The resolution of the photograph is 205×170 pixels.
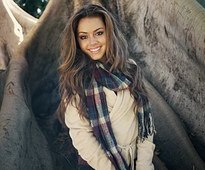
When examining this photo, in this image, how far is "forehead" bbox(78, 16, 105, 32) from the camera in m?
2.61

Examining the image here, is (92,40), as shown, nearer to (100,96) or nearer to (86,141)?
(100,96)

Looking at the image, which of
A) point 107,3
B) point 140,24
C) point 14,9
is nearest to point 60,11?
point 107,3

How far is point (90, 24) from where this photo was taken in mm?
2607

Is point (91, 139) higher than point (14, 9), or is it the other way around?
point (14, 9)

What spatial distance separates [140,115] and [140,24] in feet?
5.20

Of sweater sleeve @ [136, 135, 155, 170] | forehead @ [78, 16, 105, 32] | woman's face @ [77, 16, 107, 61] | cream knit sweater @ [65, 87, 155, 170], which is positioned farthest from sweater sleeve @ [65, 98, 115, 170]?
forehead @ [78, 16, 105, 32]

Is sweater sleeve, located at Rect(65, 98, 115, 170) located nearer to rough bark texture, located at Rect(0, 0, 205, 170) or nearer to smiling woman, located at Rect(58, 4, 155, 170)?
smiling woman, located at Rect(58, 4, 155, 170)

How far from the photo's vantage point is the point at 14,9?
5633 millimetres

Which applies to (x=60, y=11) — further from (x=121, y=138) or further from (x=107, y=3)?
(x=121, y=138)

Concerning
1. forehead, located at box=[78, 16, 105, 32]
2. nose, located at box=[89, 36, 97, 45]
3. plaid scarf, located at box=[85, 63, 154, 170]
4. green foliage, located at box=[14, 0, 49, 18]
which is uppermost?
forehead, located at box=[78, 16, 105, 32]

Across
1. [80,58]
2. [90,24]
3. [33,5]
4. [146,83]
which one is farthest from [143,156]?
[33,5]

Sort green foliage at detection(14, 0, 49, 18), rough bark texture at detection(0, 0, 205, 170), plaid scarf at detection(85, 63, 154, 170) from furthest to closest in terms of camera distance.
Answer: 1. green foliage at detection(14, 0, 49, 18)
2. rough bark texture at detection(0, 0, 205, 170)
3. plaid scarf at detection(85, 63, 154, 170)

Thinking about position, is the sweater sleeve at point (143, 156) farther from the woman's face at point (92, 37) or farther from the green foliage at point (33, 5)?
the green foliage at point (33, 5)

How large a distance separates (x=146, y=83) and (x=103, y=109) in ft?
4.59
